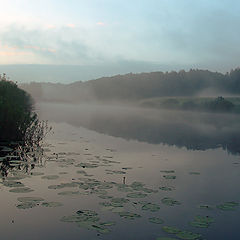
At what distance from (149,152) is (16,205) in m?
14.8

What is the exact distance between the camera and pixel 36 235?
8867mm

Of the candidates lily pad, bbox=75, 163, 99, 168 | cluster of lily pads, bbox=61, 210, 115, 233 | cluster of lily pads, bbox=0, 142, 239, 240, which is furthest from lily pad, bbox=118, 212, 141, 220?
lily pad, bbox=75, 163, 99, 168

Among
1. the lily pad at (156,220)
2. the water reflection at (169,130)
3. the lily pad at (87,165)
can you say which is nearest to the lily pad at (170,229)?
the lily pad at (156,220)

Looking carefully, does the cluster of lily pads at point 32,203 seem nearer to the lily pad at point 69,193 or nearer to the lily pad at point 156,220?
the lily pad at point 69,193

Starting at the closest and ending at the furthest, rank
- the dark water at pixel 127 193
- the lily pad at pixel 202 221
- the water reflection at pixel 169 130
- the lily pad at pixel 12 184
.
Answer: the dark water at pixel 127 193
the lily pad at pixel 202 221
the lily pad at pixel 12 184
the water reflection at pixel 169 130

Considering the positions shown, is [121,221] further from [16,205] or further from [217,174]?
[217,174]

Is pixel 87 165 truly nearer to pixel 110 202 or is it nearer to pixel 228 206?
pixel 110 202

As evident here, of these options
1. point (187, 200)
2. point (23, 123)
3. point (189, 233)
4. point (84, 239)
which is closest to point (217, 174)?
point (187, 200)

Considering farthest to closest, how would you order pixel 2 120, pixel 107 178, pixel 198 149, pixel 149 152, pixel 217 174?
pixel 198 149 < pixel 149 152 < pixel 2 120 < pixel 217 174 < pixel 107 178

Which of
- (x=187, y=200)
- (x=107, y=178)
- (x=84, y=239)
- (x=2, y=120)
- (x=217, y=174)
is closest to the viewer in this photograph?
(x=84, y=239)

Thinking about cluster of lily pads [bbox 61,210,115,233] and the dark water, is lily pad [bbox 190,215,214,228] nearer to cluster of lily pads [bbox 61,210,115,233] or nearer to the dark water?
the dark water

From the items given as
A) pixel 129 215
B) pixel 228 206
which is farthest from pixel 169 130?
pixel 129 215

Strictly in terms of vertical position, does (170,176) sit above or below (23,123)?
below

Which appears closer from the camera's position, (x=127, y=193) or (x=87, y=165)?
(x=127, y=193)
